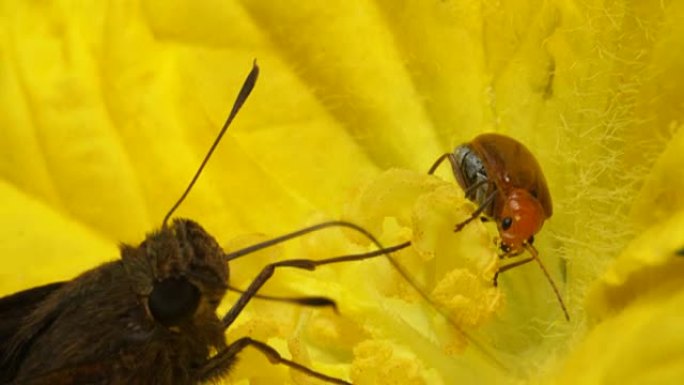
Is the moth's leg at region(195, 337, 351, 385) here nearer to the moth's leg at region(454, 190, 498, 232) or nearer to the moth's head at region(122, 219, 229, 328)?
the moth's head at region(122, 219, 229, 328)

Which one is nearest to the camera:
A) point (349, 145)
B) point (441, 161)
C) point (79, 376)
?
point (79, 376)

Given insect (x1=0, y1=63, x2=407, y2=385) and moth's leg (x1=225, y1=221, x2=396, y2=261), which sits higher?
insect (x1=0, y1=63, x2=407, y2=385)

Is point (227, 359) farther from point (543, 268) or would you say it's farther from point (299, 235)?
point (543, 268)

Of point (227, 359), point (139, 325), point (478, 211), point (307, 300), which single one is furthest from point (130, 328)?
point (478, 211)

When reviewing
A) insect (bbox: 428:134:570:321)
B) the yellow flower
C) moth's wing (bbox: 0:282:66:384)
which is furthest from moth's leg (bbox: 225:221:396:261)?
moth's wing (bbox: 0:282:66:384)

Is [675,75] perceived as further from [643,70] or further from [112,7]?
[112,7]

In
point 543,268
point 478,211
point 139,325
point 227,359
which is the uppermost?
point 139,325

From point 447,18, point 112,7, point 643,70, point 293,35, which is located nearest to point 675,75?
point 643,70
